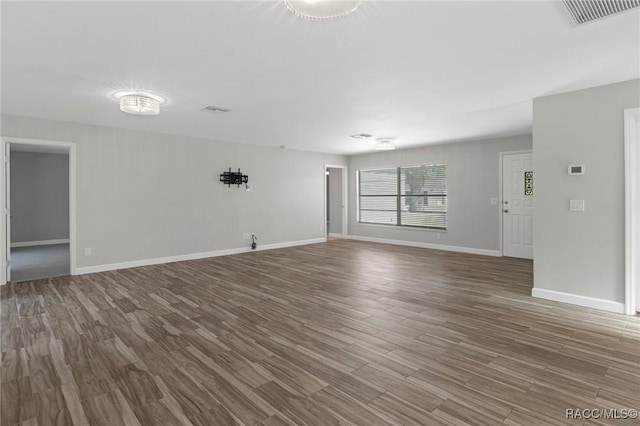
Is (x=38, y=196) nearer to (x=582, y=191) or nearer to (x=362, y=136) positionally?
(x=362, y=136)

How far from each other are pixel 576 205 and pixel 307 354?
344cm

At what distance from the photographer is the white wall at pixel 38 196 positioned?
28.4 feet

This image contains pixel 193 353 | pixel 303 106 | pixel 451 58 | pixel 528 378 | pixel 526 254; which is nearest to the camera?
pixel 528 378

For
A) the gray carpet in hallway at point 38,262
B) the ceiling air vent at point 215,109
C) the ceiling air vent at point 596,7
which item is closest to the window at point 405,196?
the ceiling air vent at point 215,109

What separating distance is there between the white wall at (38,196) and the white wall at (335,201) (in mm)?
7732

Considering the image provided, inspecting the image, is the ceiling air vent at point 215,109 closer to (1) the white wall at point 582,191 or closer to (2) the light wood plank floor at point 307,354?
(2) the light wood plank floor at point 307,354

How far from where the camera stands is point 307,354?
2611mm

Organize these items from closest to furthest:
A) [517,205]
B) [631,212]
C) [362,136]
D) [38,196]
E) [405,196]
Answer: [631,212] < [362,136] < [517,205] < [405,196] < [38,196]

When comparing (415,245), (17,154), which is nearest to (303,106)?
A: (415,245)

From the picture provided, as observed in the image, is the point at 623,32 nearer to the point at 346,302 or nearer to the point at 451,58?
the point at 451,58

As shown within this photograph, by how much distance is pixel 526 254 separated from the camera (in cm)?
661

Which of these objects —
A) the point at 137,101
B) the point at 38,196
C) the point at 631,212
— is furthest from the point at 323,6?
the point at 38,196

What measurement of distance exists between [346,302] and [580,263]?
2.68 m

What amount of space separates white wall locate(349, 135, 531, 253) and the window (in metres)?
0.21
